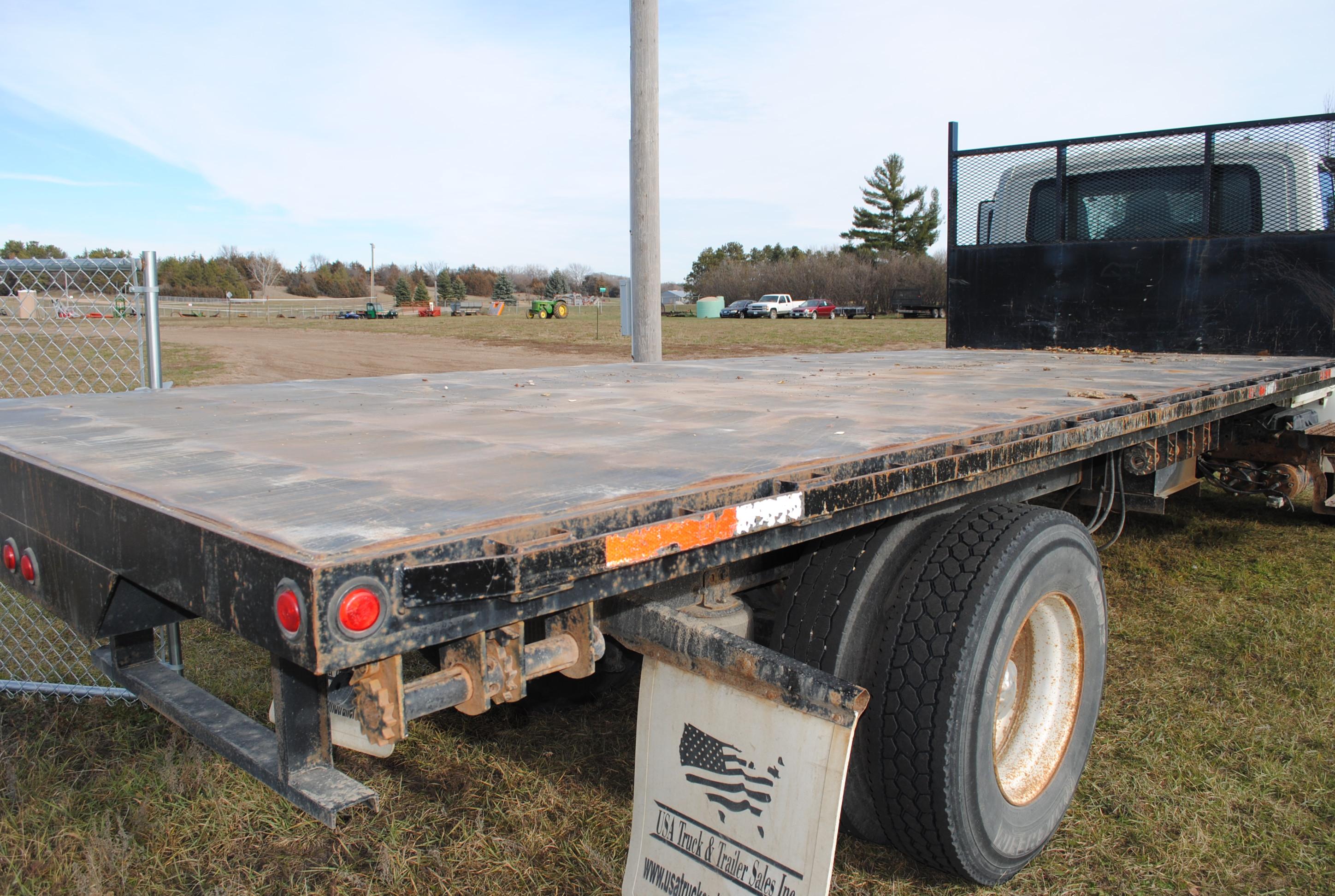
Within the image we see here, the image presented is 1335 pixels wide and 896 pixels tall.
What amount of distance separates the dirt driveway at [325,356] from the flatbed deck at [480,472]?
11214 millimetres

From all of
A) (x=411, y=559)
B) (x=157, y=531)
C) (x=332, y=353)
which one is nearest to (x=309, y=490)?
(x=157, y=531)

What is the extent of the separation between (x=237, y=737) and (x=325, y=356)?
24959 mm

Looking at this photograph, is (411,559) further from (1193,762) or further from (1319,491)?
(1319,491)

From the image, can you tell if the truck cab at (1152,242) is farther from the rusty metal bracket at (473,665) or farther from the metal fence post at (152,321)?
the rusty metal bracket at (473,665)

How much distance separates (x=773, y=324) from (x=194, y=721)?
47.8 meters

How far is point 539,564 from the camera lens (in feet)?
4.89

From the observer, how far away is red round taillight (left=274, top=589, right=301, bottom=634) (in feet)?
4.41

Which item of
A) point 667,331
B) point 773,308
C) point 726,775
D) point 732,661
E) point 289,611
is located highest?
point 773,308

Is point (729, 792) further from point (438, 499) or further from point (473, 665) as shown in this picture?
point (438, 499)

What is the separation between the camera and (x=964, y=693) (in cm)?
237

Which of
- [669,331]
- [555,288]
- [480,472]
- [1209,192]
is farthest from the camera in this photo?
[555,288]

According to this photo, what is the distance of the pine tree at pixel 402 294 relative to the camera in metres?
82.2

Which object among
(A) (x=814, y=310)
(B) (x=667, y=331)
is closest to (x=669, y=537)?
(B) (x=667, y=331)

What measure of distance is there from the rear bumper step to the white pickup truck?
57078 mm
